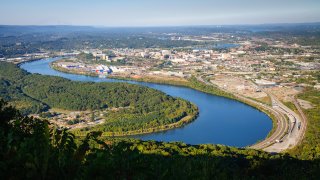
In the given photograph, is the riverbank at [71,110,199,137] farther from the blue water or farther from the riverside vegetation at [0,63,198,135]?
the blue water

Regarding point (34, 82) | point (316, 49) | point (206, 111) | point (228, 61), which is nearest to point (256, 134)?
point (206, 111)

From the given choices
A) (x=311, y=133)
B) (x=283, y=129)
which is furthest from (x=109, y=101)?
(x=311, y=133)

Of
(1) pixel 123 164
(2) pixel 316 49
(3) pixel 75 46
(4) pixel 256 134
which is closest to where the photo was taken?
(1) pixel 123 164

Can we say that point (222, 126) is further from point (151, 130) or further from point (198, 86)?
point (198, 86)

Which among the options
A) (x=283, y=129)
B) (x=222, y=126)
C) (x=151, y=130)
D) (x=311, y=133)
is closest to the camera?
(x=311, y=133)

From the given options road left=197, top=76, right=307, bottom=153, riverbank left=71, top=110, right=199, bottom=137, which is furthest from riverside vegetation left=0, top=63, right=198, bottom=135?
road left=197, top=76, right=307, bottom=153

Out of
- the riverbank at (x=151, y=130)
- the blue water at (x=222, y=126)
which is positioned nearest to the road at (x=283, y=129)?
the blue water at (x=222, y=126)

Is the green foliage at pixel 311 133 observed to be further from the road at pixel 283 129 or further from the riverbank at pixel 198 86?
the riverbank at pixel 198 86

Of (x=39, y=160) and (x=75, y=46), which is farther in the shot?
(x=75, y=46)

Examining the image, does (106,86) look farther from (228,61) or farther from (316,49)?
(316,49)
